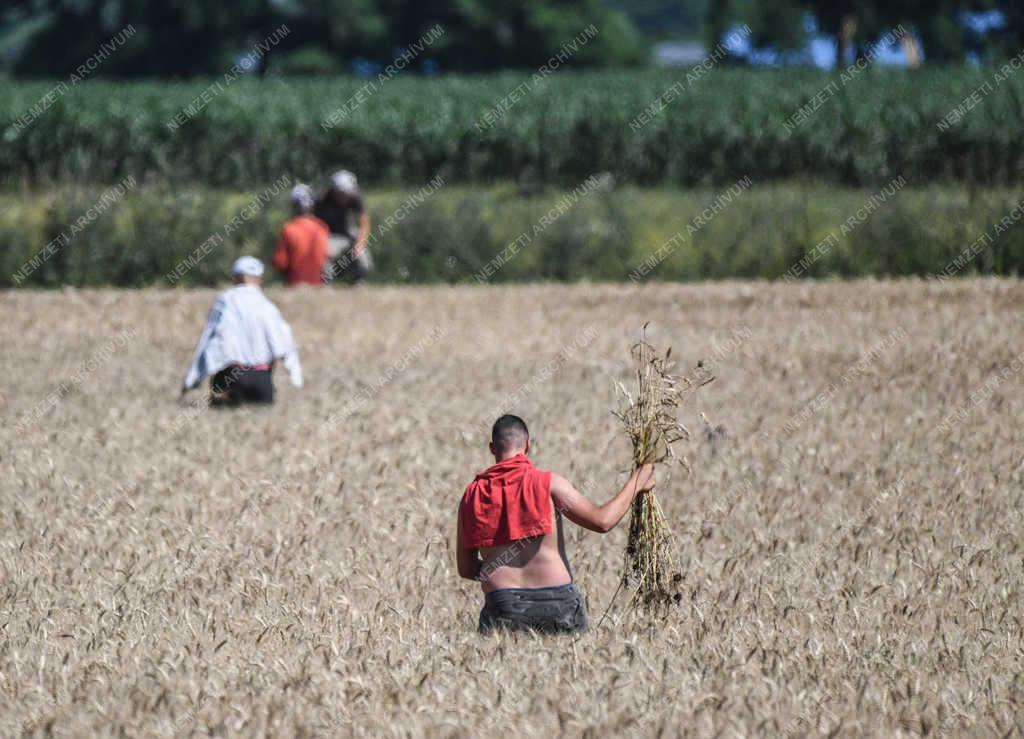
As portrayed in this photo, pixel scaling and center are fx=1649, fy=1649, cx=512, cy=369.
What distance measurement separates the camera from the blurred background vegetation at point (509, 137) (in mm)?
24422

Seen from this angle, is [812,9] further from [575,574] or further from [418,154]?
[575,574]

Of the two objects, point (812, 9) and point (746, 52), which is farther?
point (746, 52)

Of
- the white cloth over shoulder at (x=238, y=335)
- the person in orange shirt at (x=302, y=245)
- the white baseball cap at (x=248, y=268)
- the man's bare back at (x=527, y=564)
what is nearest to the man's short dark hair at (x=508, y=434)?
the man's bare back at (x=527, y=564)

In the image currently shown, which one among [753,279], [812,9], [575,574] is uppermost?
[812,9]

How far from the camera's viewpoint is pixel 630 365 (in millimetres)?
17000

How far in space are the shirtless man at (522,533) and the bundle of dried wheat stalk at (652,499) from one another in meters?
0.27

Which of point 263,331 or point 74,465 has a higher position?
point 263,331

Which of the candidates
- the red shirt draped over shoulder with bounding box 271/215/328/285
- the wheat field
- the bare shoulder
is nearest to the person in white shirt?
the wheat field

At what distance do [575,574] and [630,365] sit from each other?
8.62 metres

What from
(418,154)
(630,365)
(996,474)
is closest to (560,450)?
(996,474)

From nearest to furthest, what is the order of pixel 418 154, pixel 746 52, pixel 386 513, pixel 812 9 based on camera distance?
pixel 386 513 → pixel 418 154 → pixel 812 9 → pixel 746 52

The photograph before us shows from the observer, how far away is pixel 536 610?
6.79m

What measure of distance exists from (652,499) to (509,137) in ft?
87.3

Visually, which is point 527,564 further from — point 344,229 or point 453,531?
point 344,229
